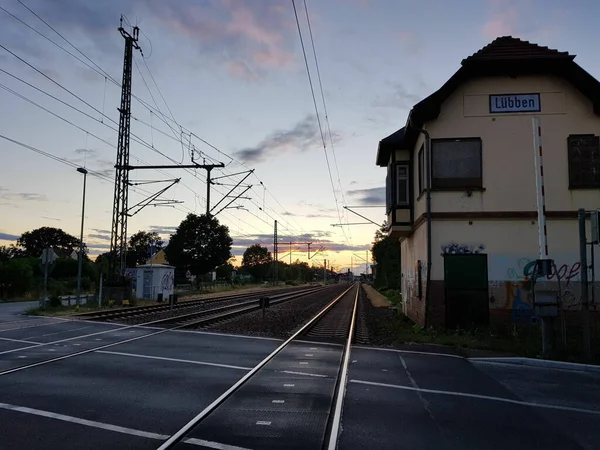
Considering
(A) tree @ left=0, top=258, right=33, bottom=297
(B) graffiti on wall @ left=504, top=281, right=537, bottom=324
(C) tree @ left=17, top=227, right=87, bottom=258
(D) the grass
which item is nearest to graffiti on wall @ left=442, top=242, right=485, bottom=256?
(B) graffiti on wall @ left=504, top=281, right=537, bottom=324

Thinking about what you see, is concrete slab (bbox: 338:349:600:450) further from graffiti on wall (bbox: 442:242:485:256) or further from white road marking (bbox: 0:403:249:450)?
graffiti on wall (bbox: 442:242:485:256)

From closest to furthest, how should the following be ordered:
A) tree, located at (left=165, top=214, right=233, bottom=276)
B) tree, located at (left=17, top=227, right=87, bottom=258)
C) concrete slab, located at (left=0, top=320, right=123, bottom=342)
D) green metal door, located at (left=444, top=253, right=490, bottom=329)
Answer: concrete slab, located at (left=0, top=320, right=123, bottom=342) → green metal door, located at (left=444, top=253, right=490, bottom=329) → tree, located at (left=165, top=214, right=233, bottom=276) → tree, located at (left=17, top=227, right=87, bottom=258)

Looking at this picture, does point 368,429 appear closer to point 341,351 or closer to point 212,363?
point 212,363

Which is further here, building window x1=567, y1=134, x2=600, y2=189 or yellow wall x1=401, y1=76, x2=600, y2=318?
building window x1=567, y1=134, x2=600, y2=189

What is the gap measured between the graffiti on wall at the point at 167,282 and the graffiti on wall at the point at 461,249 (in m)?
27.3

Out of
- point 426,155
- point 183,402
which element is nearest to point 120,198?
point 426,155

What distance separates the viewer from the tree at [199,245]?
200 feet

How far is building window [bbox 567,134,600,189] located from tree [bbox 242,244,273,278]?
143 meters

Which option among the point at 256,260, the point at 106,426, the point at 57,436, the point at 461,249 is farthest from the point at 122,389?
the point at 256,260

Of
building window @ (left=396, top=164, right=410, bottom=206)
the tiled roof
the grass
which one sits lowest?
the grass

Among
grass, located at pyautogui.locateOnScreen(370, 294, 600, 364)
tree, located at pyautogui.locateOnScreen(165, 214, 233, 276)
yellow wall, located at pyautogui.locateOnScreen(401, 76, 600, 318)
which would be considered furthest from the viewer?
tree, located at pyautogui.locateOnScreen(165, 214, 233, 276)

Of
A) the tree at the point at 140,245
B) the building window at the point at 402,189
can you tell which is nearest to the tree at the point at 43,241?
the tree at the point at 140,245

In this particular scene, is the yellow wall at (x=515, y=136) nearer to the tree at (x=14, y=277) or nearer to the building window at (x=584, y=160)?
the building window at (x=584, y=160)

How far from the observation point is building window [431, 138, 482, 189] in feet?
54.6
